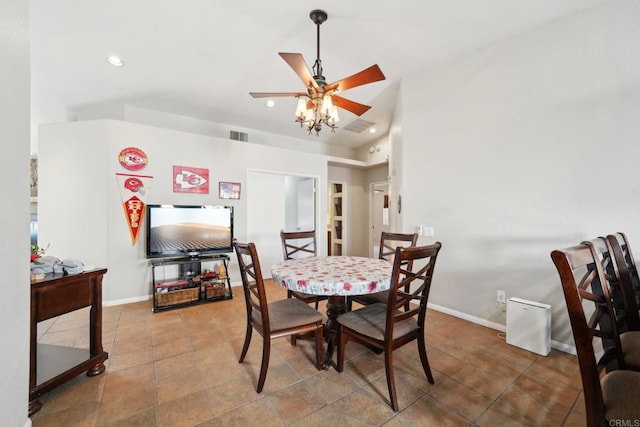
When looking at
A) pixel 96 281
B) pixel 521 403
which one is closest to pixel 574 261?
pixel 521 403

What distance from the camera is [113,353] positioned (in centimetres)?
225

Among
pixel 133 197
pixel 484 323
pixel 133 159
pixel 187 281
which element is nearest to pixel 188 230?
pixel 187 281

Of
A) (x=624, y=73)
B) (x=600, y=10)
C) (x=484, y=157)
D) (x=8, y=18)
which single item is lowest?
(x=484, y=157)

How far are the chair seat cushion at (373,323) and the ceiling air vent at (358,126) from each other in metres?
3.87

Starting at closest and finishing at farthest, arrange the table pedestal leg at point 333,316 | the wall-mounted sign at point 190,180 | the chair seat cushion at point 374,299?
the table pedestal leg at point 333,316 → the chair seat cushion at point 374,299 → the wall-mounted sign at point 190,180

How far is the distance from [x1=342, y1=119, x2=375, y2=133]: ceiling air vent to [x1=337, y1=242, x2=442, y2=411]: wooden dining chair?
3817 mm

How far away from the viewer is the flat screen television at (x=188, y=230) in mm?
3535

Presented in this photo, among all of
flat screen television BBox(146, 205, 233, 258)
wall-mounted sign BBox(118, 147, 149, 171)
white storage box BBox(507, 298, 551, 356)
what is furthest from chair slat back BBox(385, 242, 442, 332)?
wall-mounted sign BBox(118, 147, 149, 171)

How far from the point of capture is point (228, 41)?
286 cm

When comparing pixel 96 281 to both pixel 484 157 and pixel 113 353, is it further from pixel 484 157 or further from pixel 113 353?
pixel 484 157

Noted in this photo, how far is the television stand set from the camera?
3320 mm

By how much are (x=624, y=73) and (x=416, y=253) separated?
229 cm

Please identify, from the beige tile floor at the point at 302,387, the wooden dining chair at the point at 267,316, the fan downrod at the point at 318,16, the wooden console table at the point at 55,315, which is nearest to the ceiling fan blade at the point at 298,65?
the fan downrod at the point at 318,16

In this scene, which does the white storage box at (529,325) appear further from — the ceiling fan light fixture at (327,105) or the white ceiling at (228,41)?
the white ceiling at (228,41)
